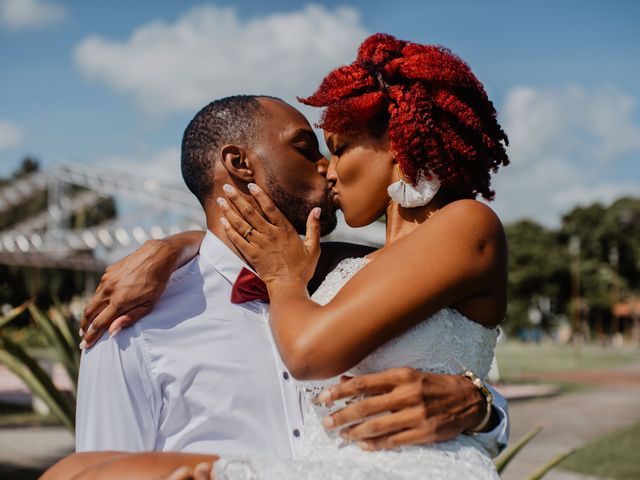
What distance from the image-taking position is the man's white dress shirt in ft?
7.12

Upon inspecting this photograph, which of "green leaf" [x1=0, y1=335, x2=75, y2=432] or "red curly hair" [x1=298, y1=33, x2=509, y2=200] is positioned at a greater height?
"red curly hair" [x1=298, y1=33, x2=509, y2=200]

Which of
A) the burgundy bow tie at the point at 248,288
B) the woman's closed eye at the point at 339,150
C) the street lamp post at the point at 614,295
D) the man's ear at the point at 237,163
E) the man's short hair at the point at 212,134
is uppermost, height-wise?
the man's short hair at the point at 212,134

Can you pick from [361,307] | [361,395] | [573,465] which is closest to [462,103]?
[361,307]

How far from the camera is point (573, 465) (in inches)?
390

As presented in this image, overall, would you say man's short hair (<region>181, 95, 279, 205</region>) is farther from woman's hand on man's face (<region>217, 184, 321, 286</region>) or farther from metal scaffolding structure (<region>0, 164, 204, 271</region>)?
metal scaffolding structure (<region>0, 164, 204, 271</region>)

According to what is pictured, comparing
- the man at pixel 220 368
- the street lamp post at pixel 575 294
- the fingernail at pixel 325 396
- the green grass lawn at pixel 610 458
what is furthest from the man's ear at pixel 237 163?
the street lamp post at pixel 575 294

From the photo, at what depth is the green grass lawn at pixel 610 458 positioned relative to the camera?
9.40 metres

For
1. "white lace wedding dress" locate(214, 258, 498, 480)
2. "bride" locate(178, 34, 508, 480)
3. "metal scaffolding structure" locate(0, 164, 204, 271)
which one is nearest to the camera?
"white lace wedding dress" locate(214, 258, 498, 480)

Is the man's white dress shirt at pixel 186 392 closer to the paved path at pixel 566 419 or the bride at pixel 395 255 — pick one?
the bride at pixel 395 255

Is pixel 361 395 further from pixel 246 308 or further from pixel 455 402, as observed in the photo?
pixel 246 308

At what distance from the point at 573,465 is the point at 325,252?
837 centimetres

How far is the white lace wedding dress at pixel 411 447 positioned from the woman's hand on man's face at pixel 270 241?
0.53ft

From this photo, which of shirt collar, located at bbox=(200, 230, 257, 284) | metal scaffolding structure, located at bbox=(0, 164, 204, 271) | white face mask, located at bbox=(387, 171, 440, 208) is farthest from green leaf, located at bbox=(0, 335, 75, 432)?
metal scaffolding structure, located at bbox=(0, 164, 204, 271)

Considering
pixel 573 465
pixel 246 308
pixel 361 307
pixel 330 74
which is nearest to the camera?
pixel 361 307
